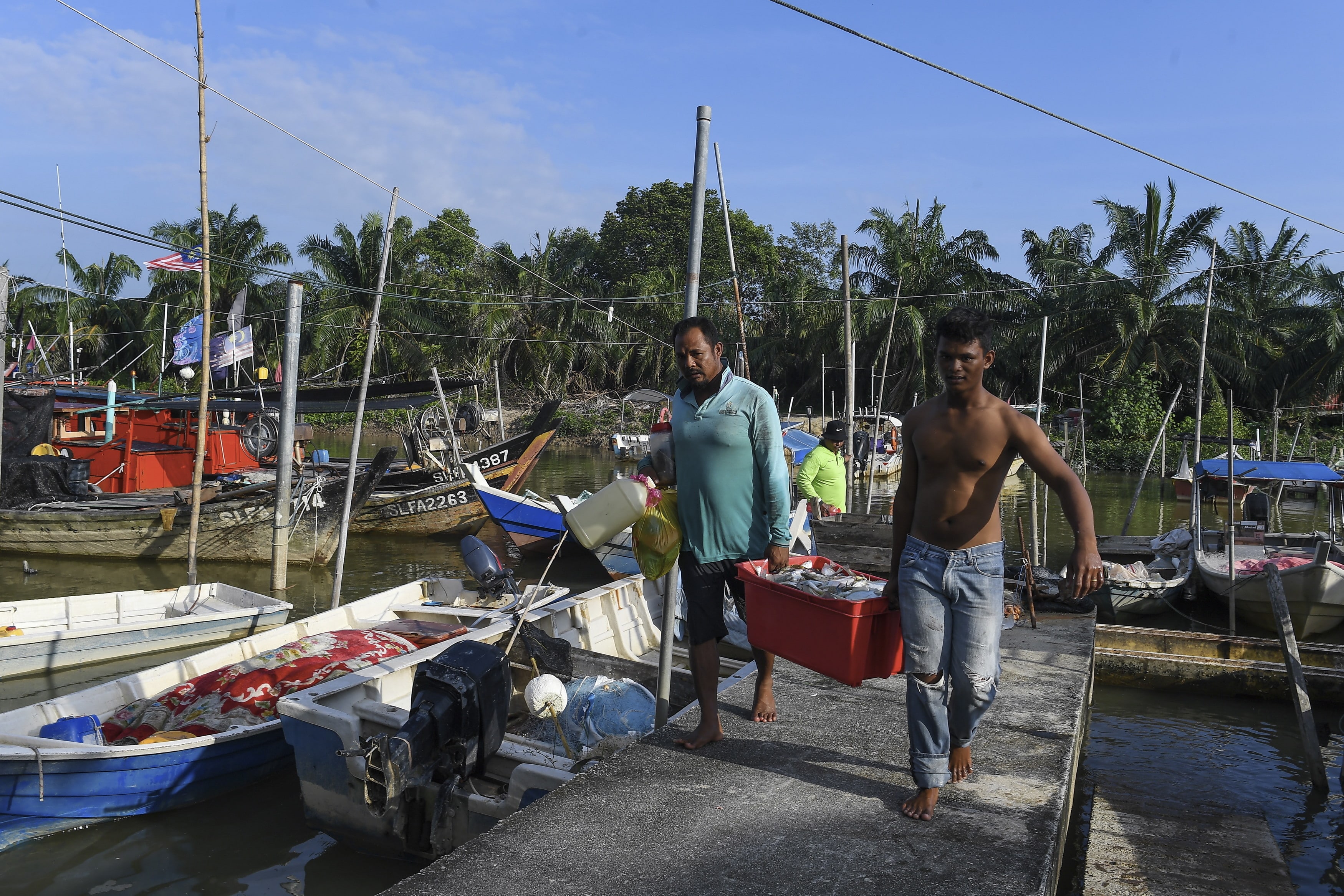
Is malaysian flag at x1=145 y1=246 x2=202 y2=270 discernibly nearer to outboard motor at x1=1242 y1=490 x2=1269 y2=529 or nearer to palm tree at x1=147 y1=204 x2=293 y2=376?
outboard motor at x1=1242 y1=490 x2=1269 y2=529

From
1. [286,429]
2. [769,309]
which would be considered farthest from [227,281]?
[286,429]

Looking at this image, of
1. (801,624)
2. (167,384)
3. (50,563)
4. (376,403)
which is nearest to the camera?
(801,624)

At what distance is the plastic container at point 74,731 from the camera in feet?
18.3

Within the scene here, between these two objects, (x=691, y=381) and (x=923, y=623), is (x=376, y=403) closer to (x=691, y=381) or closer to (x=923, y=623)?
(x=691, y=381)

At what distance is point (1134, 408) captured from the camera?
31.8 meters

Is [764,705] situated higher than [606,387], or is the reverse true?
[606,387]

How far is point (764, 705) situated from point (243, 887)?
3.21m

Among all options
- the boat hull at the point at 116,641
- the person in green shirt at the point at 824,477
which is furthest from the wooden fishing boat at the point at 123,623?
the person in green shirt at the point at 824,477

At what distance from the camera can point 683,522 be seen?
409cm

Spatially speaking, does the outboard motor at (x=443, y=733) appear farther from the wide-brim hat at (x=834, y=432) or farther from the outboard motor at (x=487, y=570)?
the wide-brim hat at (x=834, y=432)

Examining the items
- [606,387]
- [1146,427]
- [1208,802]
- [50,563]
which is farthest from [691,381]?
[606,387]

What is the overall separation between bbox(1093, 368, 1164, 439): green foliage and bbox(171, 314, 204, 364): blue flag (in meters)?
29.1

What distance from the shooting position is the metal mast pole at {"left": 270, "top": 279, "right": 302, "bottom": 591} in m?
9.89

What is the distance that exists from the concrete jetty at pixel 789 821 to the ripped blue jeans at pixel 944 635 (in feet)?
1.05
